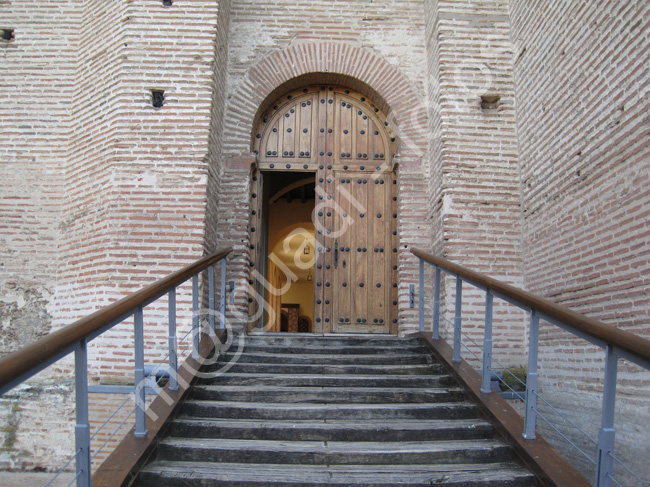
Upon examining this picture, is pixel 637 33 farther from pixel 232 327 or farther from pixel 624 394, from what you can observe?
pixel 232 327

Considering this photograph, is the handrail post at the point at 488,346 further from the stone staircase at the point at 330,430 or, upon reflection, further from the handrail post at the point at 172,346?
the handrail post at the point at 172,346

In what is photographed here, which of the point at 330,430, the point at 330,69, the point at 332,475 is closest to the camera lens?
the point at 332,475

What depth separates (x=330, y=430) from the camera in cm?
337

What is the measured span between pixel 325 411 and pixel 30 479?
9.85ft

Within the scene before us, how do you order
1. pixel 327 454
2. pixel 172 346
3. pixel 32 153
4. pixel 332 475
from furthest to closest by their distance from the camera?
1. pixel 32 153
2. pixel 172 346
3. pixel 327 454
4. pixel 332 475

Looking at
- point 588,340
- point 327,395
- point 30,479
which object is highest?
point 588,340

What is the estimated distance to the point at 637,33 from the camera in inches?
144

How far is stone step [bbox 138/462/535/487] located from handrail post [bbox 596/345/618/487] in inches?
23.3

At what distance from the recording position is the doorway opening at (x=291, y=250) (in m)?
9.77

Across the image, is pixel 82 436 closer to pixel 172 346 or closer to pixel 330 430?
pixel 172 346

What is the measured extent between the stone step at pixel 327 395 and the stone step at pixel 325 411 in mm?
172

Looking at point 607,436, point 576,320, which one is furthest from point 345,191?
point 607,436

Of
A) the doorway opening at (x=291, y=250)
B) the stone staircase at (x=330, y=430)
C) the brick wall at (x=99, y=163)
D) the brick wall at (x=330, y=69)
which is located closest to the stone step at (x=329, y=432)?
the stone staircase at (x=330, y=430)

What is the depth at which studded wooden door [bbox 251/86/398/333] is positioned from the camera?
233 inches
